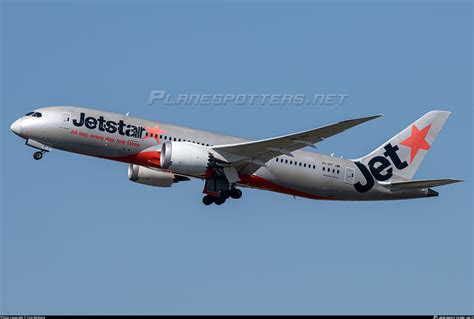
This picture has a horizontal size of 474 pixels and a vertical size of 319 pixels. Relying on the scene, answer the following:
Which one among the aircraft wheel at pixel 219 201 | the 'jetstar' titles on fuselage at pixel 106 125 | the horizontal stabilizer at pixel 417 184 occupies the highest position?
the 'jetstar' titles on fuselage at pixel 106 125

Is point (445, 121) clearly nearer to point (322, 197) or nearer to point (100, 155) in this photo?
point (322, 197)

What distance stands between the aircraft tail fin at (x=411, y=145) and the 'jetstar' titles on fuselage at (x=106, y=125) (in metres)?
12.6

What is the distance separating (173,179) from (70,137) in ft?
22.9

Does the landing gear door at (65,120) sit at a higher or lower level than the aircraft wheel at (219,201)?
higher

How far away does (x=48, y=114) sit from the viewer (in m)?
51.0

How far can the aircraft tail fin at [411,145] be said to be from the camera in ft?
185

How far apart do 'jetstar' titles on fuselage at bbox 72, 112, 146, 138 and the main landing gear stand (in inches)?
206

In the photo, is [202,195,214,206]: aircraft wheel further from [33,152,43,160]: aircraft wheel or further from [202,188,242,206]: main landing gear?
[33,152,43,160]: aircraft wheel

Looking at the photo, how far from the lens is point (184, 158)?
165 ft

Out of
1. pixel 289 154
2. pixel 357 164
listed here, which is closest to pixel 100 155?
pixel 289 154

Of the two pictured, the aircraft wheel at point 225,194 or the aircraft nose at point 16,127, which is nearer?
the aircraft nose at point 16,127

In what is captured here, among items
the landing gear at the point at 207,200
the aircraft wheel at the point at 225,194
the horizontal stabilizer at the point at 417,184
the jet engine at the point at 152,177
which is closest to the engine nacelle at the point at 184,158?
the aircraft wheel at the point at 225,194

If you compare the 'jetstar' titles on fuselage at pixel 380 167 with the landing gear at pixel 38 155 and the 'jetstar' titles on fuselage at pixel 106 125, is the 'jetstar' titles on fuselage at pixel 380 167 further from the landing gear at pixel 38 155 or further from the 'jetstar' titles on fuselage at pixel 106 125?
the landing gear at pixel 38 155

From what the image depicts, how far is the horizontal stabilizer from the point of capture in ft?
169
